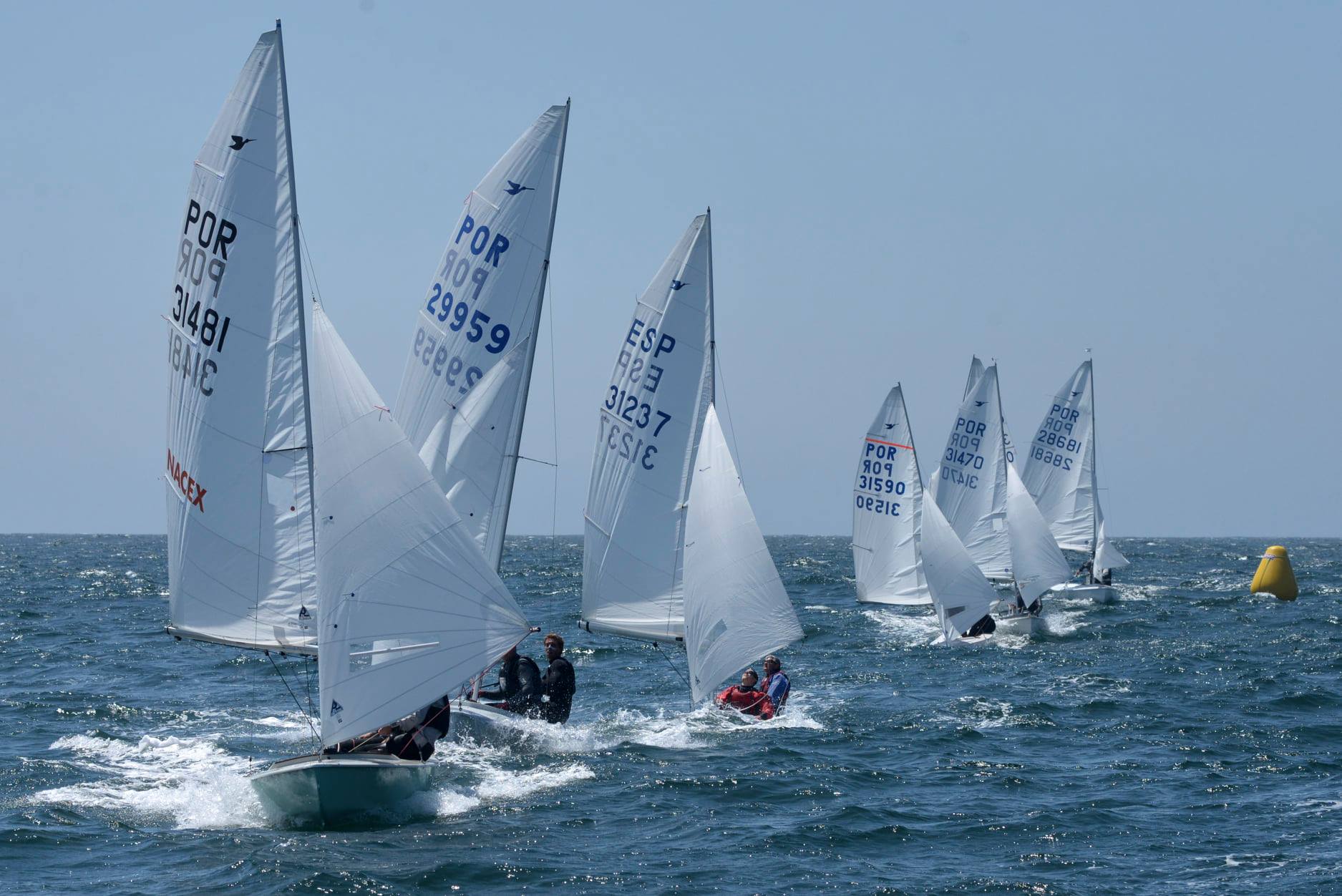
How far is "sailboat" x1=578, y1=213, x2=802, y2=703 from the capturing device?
1862cm

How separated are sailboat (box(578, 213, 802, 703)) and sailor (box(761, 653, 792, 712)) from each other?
1.58 metres

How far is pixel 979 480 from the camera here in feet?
124

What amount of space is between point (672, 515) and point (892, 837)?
6815 millimetres

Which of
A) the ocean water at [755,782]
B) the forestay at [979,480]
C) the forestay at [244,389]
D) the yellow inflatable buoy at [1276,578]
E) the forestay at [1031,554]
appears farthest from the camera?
the yellow inflatable buoy at [1276,578]

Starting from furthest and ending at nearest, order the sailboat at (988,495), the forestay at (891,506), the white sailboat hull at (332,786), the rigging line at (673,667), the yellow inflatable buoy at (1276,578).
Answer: the yellow inflatable buoy at (1276,578) < the sailboat at (988,495) < the forestay at (891,506) < the rigging line at (673,667) < the white sailboat hull at (332,786)

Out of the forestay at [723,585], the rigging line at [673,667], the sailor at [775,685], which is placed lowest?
the rigging line at [673,667]

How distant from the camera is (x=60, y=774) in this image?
622 inches

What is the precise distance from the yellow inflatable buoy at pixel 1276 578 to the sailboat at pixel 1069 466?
441 cm

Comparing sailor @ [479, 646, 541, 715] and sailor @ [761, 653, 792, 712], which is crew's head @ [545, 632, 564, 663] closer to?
sailor @ [479, 646, 541, 715]

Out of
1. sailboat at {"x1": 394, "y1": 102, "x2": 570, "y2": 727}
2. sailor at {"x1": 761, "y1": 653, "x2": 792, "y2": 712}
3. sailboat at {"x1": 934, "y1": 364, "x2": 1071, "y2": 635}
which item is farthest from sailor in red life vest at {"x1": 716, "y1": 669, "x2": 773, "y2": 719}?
sailboat at {"x1": 934, "y1": 364, "x2": 1071, "y2": 635}

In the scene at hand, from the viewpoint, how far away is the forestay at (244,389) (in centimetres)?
1341

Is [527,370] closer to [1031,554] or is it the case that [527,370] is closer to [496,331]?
[496,331]

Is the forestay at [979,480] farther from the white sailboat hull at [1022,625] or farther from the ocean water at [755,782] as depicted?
the ocean water at [755,782]

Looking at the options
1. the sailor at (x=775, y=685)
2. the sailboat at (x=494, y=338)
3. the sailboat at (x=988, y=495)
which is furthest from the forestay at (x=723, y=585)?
the sailboat at (x=988, y=495)
